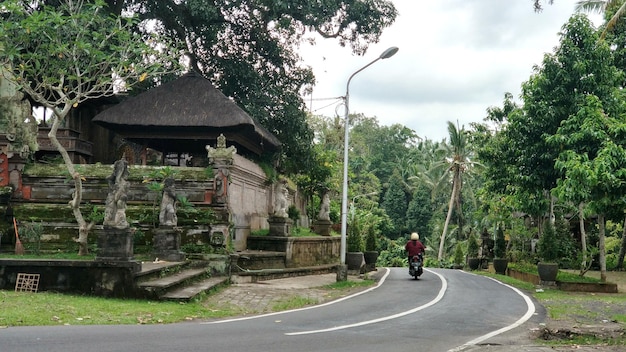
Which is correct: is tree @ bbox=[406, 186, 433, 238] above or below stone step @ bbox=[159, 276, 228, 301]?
above

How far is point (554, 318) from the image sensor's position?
11.2 m

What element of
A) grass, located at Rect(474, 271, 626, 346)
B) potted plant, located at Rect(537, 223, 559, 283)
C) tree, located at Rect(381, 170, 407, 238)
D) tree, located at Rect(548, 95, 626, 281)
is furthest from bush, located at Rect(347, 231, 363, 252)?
tree, located at Rect(381, 170, 407, 238)

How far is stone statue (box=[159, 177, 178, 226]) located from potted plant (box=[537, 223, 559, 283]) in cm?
1168

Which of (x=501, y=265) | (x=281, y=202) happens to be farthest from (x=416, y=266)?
(x=501, y=265)

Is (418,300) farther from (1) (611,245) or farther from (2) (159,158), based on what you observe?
(1) (611,245)

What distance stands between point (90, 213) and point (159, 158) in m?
12.2

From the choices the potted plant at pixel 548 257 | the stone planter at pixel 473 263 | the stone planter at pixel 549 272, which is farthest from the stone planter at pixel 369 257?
the stone planter at pixel 473 263

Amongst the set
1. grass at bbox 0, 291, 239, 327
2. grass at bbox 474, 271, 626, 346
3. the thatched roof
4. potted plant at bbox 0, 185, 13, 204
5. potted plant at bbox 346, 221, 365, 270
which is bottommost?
grass at bbox 474, 271, 626, 346

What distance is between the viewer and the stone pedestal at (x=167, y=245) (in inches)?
568

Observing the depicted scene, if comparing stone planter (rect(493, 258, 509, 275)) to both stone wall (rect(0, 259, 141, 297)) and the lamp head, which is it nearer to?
the lamp head

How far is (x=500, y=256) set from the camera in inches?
1106

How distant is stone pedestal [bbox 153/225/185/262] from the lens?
47.3 feet

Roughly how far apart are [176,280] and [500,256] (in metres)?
20.1

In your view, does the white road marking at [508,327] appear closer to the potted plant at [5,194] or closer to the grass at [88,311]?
the grass at [88,311]
